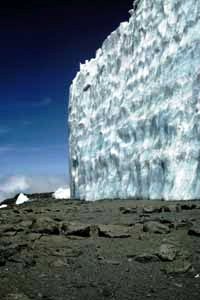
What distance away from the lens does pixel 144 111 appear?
1950 centimetres

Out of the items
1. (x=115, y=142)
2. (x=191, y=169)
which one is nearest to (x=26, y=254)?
(x=191, y=169)

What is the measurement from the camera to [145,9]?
21281mm

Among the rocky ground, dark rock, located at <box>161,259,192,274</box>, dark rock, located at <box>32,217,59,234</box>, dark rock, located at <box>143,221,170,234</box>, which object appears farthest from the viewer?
dark rock, located at <box>32,217,59,234</box>

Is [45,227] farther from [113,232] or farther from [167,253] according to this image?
[167,253]

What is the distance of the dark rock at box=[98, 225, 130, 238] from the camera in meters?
7.98

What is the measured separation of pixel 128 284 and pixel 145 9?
18638mm

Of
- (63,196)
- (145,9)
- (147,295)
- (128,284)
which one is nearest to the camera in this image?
(147,295)

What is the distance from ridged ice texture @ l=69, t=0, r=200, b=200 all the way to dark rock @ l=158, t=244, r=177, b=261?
9.22 meters

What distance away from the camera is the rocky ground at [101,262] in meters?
4.58

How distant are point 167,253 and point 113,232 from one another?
2.30 m

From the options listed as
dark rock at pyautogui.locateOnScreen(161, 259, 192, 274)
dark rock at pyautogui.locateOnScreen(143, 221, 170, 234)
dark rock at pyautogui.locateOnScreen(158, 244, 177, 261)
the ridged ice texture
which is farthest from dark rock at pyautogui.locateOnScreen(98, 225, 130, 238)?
the ridged ice texture

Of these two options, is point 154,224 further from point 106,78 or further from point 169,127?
point 106,78

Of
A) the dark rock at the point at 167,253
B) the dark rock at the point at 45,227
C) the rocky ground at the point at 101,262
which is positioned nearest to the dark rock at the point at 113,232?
the rocky ground at the point at 101,262

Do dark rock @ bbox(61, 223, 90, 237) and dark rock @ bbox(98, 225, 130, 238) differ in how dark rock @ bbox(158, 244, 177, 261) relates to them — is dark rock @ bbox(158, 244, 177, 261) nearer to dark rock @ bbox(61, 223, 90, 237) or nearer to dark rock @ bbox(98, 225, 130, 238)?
dark rock @ bbox(98, 225, 130, 238)
